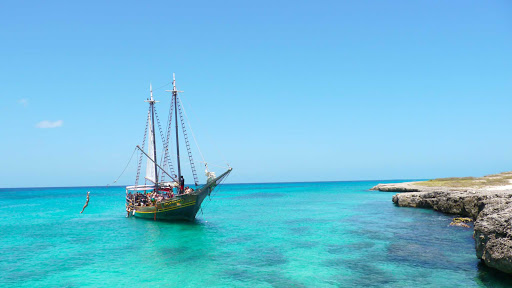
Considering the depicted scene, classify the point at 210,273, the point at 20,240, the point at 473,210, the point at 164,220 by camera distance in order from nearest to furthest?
the point at 210,273, the point at 20,240, the point at 473,210, the point at 164,220

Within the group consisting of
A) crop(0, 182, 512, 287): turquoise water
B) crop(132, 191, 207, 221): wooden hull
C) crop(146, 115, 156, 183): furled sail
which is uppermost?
crop(146, 115, 156, 183): furled sail

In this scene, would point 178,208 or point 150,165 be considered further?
point 150,165

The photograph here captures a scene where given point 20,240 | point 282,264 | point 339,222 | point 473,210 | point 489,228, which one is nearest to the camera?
point 489,228

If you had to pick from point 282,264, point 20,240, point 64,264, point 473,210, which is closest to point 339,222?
point 473,210

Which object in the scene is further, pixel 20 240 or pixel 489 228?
pixel 20 240

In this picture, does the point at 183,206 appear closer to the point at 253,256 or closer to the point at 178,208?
the point at 178,208

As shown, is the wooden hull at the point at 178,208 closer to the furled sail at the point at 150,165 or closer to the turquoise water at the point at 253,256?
the turquoise water at the point at 253,256

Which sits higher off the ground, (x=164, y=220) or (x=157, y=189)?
(x=157, y=189)

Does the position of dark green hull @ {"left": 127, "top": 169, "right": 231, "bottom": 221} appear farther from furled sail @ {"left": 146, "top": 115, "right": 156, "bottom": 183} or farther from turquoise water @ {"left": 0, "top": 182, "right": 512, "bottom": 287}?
furled sail @ {"left": 146, "top": 115, "right": 156, "bottom": 183}

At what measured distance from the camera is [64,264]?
20.9 m

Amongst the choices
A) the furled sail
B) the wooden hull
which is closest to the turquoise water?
the wooden hull

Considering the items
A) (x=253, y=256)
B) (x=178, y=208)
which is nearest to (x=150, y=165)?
(x=178, y=208)

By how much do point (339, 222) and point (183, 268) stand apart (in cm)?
2221

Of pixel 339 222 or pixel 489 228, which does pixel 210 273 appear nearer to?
pixel 489 228
